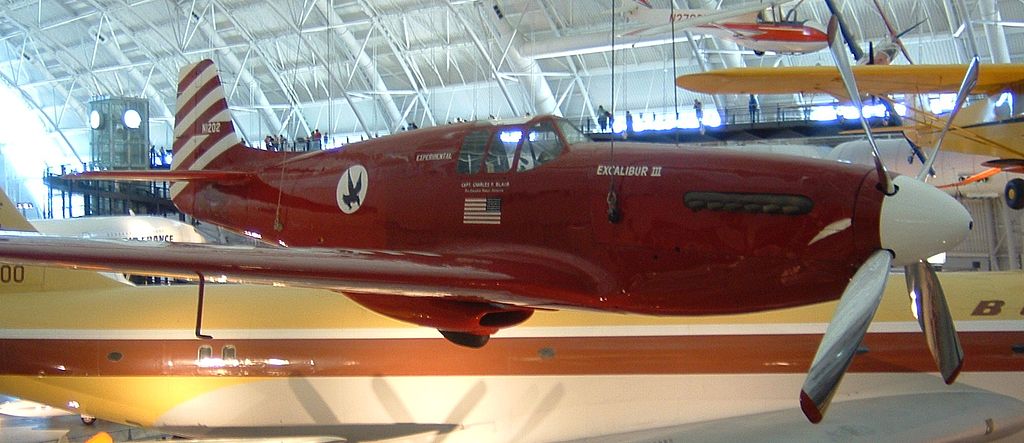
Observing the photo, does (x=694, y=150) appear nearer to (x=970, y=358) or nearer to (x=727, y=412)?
(x=727, y=412)

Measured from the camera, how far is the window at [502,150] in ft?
15.6

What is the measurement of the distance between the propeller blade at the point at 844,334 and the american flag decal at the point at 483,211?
1.93 metres

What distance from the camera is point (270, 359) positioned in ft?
25.8

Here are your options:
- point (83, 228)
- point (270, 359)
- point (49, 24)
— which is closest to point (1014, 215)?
point (270, 359)

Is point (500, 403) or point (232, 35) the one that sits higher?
point (232, 35)

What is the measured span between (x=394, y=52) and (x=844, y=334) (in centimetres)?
2382

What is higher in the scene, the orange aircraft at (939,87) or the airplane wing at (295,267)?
the orange aircraft at (939,87)

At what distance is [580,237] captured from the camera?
4391 mm

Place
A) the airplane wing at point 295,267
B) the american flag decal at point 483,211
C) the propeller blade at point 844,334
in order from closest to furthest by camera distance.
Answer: the propeller blade at point 844,334 < the airplane wing at point 295,267 < the american flag decal at point 483,211

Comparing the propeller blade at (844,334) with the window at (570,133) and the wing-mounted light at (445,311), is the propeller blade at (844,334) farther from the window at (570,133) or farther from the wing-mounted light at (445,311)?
the wing-mounted light at (445,311)

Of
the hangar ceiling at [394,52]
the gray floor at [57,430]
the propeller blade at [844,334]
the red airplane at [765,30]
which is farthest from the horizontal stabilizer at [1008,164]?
the gray floor at [57,430]

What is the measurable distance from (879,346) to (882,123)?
11936 mm

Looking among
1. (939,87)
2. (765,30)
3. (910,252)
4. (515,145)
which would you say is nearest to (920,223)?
(910,252)

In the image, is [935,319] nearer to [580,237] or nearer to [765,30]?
[580,237]
